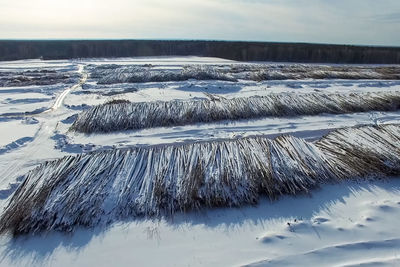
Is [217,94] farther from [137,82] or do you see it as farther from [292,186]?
[292,186]

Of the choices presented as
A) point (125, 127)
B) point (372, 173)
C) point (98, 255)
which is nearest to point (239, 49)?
point (125, 127)

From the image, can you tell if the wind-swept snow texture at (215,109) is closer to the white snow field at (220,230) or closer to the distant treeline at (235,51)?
the white snow field at (220,230)

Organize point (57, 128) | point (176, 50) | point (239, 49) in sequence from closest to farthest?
point (57, 128)
point (239, 49)
point (176, 50)

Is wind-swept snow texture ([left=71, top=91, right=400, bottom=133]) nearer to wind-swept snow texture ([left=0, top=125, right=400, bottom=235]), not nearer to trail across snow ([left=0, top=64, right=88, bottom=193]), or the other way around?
trail across snow ([left=0, top=64, right=88, bottom=193])

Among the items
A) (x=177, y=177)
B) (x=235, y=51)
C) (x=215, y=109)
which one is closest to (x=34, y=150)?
(x=177, y=177)

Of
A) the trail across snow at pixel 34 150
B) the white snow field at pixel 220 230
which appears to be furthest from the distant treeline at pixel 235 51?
the white snow field at pixel 220 230

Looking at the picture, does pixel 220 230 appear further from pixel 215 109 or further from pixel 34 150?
pixel 215 109
